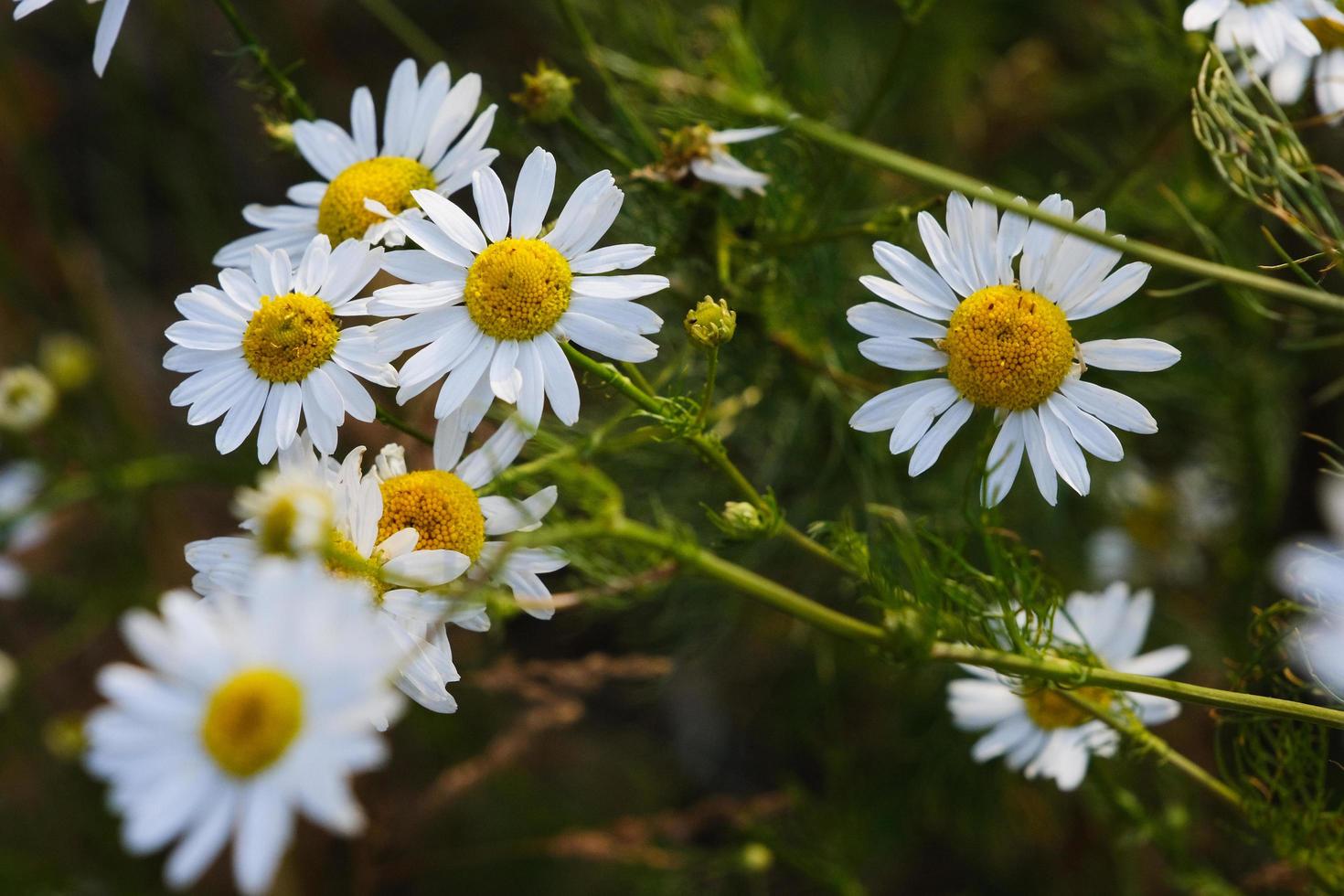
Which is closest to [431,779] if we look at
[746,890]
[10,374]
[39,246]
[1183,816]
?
[746,890]

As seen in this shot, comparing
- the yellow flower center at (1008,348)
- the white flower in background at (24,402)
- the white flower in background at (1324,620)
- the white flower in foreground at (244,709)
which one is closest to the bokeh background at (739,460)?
the white flower in background at (24,402)

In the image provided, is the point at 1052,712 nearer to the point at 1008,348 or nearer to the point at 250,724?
the point at 1008,348

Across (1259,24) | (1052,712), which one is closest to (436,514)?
(1052,712)

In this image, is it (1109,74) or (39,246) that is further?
(39,246)

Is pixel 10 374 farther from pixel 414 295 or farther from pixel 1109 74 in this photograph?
pixel 1109 74

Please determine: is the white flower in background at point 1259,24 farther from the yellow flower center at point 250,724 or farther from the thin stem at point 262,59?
the yellow flower center at point 250,724

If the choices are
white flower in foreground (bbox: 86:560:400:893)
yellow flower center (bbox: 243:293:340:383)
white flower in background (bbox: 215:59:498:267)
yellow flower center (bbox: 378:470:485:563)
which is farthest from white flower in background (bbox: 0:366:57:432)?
white flower in foreground (bbox: 86:560:400:893)
